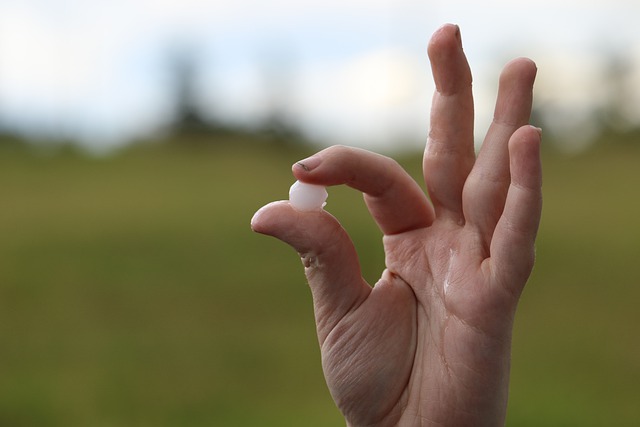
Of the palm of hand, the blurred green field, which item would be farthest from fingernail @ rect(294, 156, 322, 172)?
the blurred green field

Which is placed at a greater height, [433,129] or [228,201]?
[433,129]

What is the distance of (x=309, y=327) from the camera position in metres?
5.27

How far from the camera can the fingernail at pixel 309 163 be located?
89 centimetres

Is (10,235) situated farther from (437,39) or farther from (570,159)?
(437,39)

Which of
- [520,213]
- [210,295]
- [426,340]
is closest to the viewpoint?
[520,213]

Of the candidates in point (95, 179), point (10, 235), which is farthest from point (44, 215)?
point (95, 179)

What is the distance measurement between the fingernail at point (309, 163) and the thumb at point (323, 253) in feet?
0.16

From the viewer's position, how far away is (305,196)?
0.91m

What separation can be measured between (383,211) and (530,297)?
184 inches

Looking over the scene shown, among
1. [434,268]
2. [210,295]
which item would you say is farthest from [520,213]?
[210,295]

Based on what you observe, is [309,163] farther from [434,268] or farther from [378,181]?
[434,268]

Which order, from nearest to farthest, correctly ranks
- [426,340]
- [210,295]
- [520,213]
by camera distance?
[520,213] → [426,340] → [210,295]

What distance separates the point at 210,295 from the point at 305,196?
4801mm

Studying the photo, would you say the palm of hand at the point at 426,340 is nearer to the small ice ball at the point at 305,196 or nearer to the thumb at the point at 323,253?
the thumb at the point at 323,253
